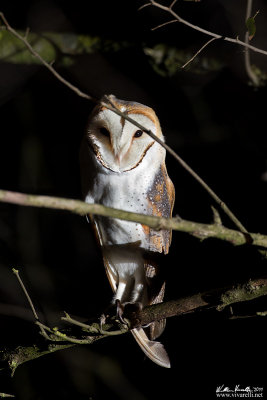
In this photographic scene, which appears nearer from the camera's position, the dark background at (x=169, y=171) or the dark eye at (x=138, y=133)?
the dark eye at (x=138, y=133)

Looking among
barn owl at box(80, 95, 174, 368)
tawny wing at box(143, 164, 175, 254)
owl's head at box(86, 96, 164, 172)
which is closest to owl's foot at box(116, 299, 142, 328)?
barn owl at box(80, 95, 174, 368)

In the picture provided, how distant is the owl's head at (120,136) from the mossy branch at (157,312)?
0.41 meters

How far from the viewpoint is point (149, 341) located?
1299 mm

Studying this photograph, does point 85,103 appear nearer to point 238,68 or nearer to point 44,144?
point 44,144

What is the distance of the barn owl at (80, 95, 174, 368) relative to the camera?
44.9 inches

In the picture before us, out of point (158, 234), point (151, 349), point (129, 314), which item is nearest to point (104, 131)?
point (158, 234)

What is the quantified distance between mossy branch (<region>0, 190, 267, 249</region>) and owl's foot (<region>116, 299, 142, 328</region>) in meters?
0.40

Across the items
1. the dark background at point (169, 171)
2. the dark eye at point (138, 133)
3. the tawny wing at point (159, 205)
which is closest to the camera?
the dark eye at point (138, 133)

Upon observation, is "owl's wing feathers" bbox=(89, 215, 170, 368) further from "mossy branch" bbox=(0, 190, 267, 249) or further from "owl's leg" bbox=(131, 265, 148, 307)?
"mossy branch" bbox=(0, 190, 267, 249)

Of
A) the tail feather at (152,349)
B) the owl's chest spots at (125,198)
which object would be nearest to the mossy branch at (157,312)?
the tail feather at (152,349)

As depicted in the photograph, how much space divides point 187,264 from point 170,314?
77 centimetres

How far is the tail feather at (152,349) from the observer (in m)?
1.27

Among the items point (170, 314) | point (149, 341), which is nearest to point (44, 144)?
point (149, 341)

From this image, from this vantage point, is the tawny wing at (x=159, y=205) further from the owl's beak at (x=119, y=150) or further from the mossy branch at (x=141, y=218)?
the mossy branch at (x=141, y=218)
